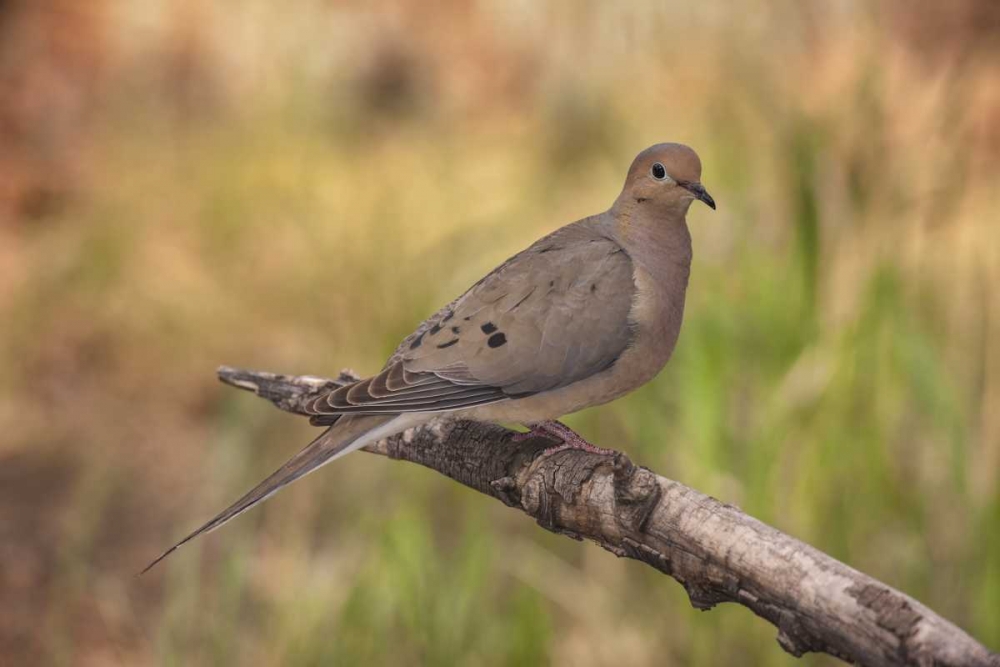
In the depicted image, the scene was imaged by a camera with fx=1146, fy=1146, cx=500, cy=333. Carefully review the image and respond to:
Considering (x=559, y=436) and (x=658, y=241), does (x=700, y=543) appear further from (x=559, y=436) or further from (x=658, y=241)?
(x=658, y=241)

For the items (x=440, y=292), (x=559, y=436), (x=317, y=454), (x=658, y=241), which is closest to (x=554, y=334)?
(x=559, y=436)

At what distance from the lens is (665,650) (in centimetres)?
352

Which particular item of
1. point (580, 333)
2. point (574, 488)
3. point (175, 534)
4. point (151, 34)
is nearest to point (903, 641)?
point (574, 488)

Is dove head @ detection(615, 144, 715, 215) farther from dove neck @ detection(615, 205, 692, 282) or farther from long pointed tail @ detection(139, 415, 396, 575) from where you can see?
long pointed tail @ detection(139, 415, 396, 575)

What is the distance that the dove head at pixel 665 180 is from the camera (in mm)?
2500

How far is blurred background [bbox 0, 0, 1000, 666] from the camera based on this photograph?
11.3 feet

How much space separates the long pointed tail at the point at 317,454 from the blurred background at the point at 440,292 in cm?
104

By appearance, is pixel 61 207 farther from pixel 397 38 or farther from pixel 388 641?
pixel 388 641

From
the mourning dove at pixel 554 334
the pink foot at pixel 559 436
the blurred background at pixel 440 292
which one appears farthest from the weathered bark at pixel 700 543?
the blurred background at pixel 440 292

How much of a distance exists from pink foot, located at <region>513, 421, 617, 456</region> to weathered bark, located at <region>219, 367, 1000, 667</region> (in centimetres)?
2

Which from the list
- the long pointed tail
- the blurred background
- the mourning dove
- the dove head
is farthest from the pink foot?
the blurred background

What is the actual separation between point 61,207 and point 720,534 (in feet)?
18.3

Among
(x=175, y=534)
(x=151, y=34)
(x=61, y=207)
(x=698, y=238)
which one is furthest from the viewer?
(x=151, y=34)

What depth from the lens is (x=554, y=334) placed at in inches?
97.6
